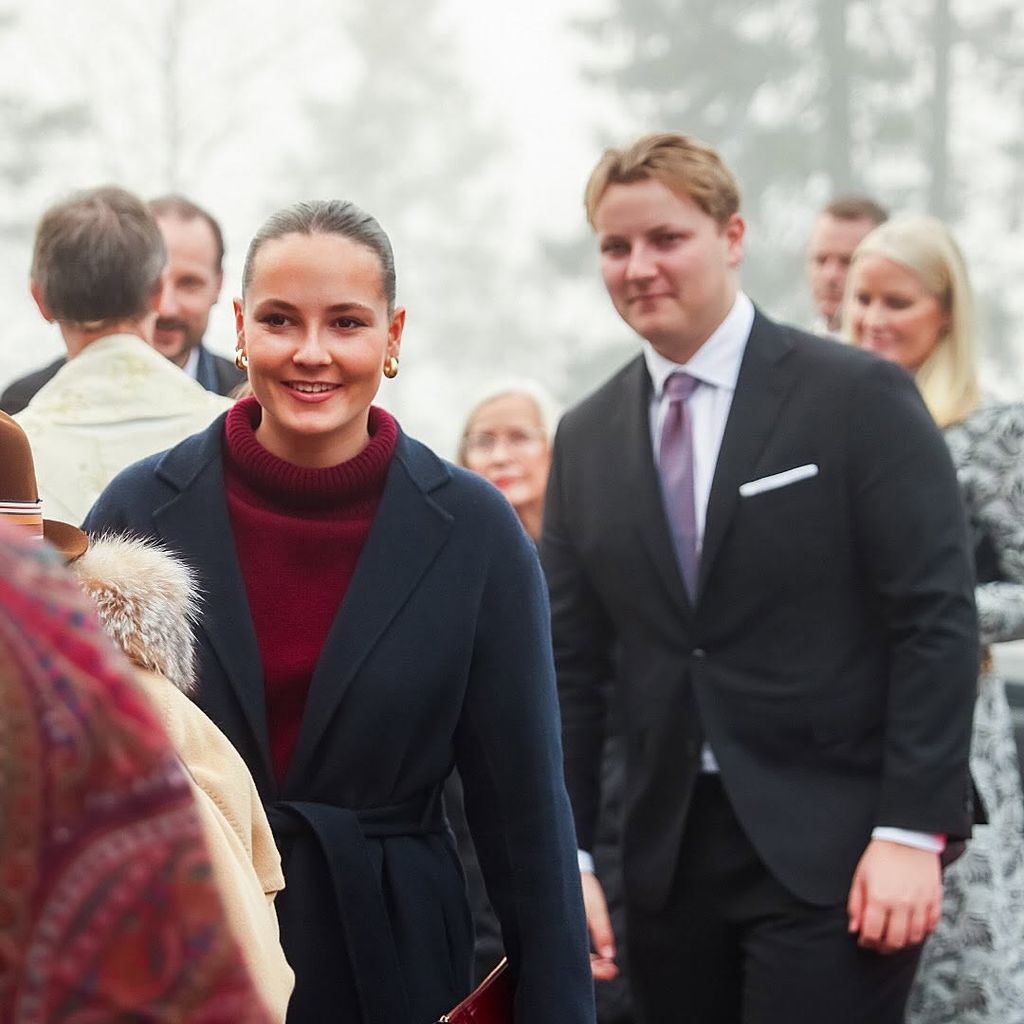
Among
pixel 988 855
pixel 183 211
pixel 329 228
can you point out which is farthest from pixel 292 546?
pixel 183 211

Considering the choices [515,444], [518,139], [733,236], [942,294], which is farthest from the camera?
[518,139]

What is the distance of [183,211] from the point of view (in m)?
5.66

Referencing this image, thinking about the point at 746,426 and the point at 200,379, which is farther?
the point at 200,379

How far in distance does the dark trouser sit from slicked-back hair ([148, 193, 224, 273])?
263 cm

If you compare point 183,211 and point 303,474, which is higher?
point 183,211

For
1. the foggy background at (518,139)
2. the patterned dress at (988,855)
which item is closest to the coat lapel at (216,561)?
the patterned dress at (988,855)

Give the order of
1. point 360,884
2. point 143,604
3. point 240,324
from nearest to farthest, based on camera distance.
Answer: point 143,604, point 360,884, point 240,324

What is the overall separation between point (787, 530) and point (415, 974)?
1.28 m

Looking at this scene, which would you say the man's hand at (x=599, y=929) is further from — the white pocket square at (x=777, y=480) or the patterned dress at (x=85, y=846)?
the patterned dress at (x=85, y=846)

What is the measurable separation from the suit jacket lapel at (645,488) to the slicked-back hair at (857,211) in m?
2.79

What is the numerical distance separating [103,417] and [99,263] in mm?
325

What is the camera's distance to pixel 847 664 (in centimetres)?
366

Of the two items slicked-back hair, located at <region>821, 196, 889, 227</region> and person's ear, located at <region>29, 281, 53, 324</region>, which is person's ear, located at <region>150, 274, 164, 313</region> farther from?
slicked-back hair, located at <region>821, 196, 889, 227</region>

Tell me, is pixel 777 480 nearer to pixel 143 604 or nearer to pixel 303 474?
pixel 303 474
